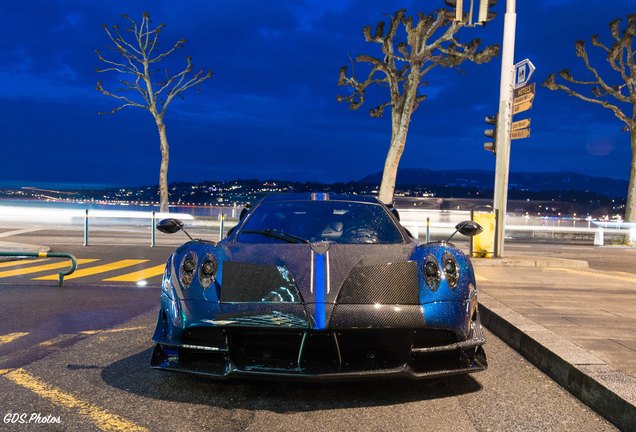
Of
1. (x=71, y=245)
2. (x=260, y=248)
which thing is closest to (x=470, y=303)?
(x=260, y=248)

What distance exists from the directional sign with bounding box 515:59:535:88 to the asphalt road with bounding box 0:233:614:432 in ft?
26.7

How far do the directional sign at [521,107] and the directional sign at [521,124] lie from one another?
23 cm

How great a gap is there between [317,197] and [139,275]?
622 centimetres

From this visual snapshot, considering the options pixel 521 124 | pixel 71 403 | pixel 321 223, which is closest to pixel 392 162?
pixel 521 124

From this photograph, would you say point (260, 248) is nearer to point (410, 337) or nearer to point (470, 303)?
point (410, 337)

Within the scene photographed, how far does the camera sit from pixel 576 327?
575 cm

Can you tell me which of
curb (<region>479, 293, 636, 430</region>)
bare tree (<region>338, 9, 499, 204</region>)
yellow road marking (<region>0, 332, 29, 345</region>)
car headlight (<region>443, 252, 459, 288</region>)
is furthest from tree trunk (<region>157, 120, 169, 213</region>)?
car headlight (<region>443, 252, 459, 288</region>)

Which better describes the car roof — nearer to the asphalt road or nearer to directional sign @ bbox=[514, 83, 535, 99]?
the asphalt road

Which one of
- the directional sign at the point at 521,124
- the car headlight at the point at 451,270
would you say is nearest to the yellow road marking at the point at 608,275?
the directional sign at the point at 521,124

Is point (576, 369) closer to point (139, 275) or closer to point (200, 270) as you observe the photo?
point (200, 270)

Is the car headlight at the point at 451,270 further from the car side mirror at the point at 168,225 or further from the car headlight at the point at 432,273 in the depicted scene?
the car side mirror at the point at 168,225

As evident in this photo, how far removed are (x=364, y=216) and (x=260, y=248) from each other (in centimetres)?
140

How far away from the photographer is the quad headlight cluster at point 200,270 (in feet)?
12.8

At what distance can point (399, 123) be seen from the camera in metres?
25.3
